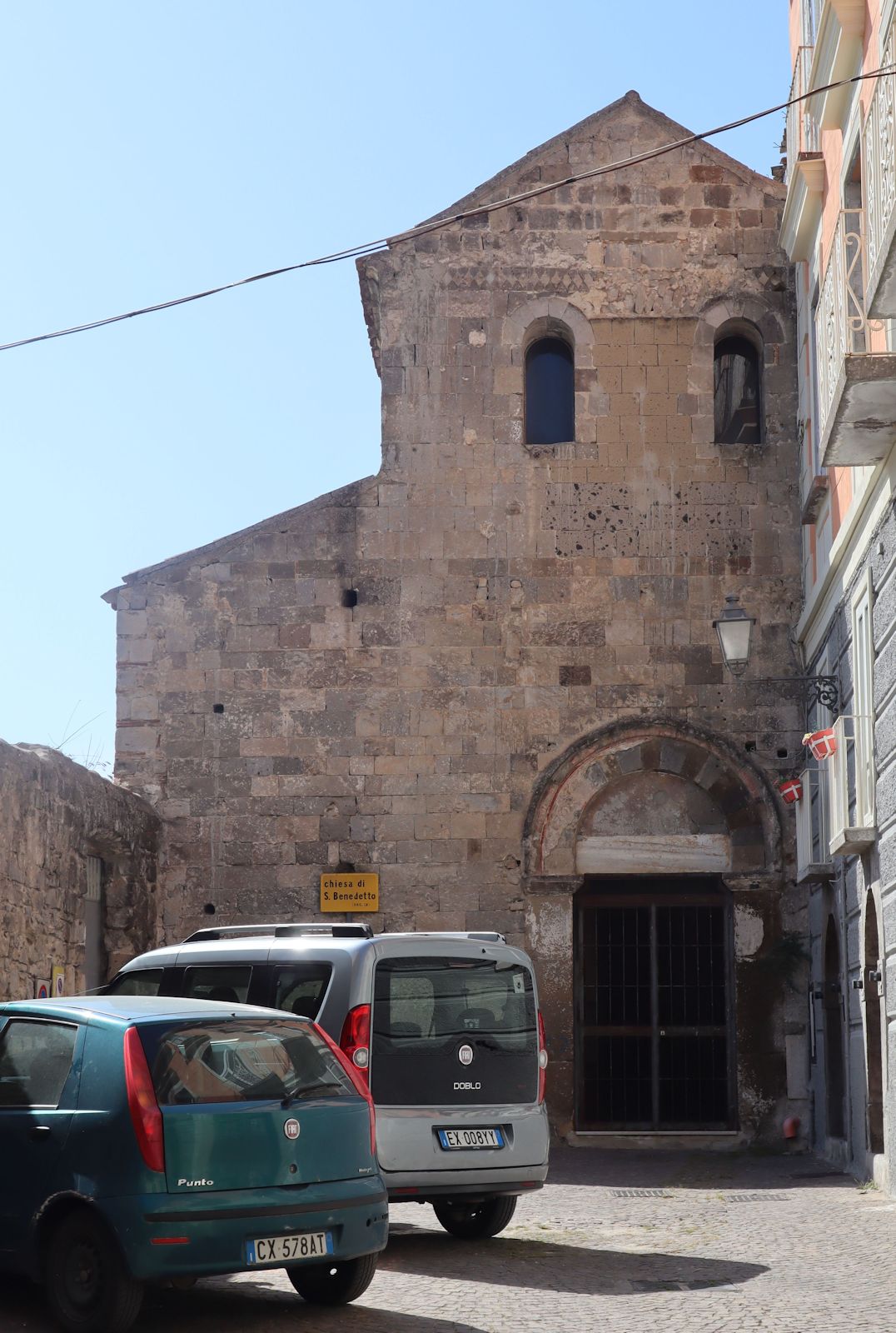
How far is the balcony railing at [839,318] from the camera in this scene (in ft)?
35.1

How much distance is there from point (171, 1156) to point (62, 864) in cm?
742

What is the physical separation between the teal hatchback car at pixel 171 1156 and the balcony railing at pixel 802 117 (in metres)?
9.95

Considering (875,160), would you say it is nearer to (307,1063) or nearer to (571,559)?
(307,1063)

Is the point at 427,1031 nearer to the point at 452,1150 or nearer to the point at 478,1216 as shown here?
the point at 452,1150

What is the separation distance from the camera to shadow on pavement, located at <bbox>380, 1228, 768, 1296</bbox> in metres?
7.87

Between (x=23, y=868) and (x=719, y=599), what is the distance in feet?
24.0

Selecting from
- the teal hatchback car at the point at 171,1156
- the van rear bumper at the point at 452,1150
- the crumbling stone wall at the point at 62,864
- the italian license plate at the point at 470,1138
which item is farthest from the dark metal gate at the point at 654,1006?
the teal hatchback car at the point at 171,1156

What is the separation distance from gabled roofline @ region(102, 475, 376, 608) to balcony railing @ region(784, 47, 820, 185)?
197 inches

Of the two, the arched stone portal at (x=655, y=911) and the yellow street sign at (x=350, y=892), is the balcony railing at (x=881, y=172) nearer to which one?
the arched stone portal at (x=655, y=911)

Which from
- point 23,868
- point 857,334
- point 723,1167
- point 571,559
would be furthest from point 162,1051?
point 571,559

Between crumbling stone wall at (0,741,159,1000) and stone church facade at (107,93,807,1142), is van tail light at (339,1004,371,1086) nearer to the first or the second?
crumbling stone wall at (0,741,159,1000)

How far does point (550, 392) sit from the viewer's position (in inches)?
682

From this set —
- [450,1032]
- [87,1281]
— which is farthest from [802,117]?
[87,1281]

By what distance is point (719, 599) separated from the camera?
54.2 feet
